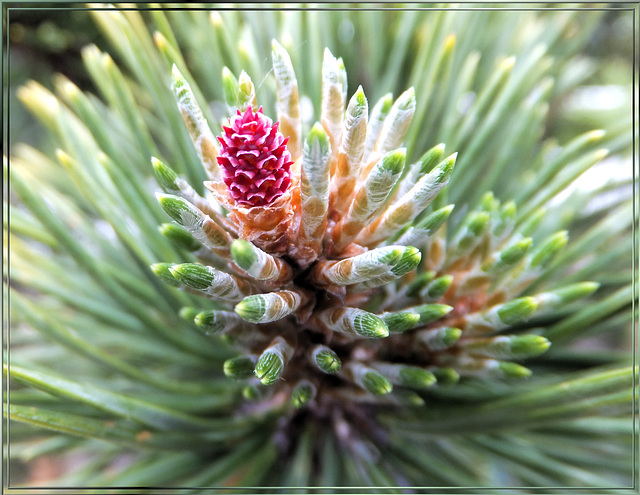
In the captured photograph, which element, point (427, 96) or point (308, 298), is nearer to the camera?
point (308, 298)

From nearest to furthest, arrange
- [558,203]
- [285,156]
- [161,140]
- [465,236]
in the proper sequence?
1. [285,156]
2. [465,236]
3. [558,203]
4. [161,140]

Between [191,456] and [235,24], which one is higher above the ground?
[235,24]

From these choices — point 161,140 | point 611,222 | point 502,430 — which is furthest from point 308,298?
point 161,140

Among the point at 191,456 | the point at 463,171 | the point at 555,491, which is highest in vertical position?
the point at 463,171

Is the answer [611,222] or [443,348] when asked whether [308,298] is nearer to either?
[443,348]

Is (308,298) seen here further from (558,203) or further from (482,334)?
(558,203)

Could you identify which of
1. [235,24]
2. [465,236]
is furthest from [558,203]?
[235,24]

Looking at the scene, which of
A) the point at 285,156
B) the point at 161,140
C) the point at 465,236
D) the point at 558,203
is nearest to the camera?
the point at 285,156
